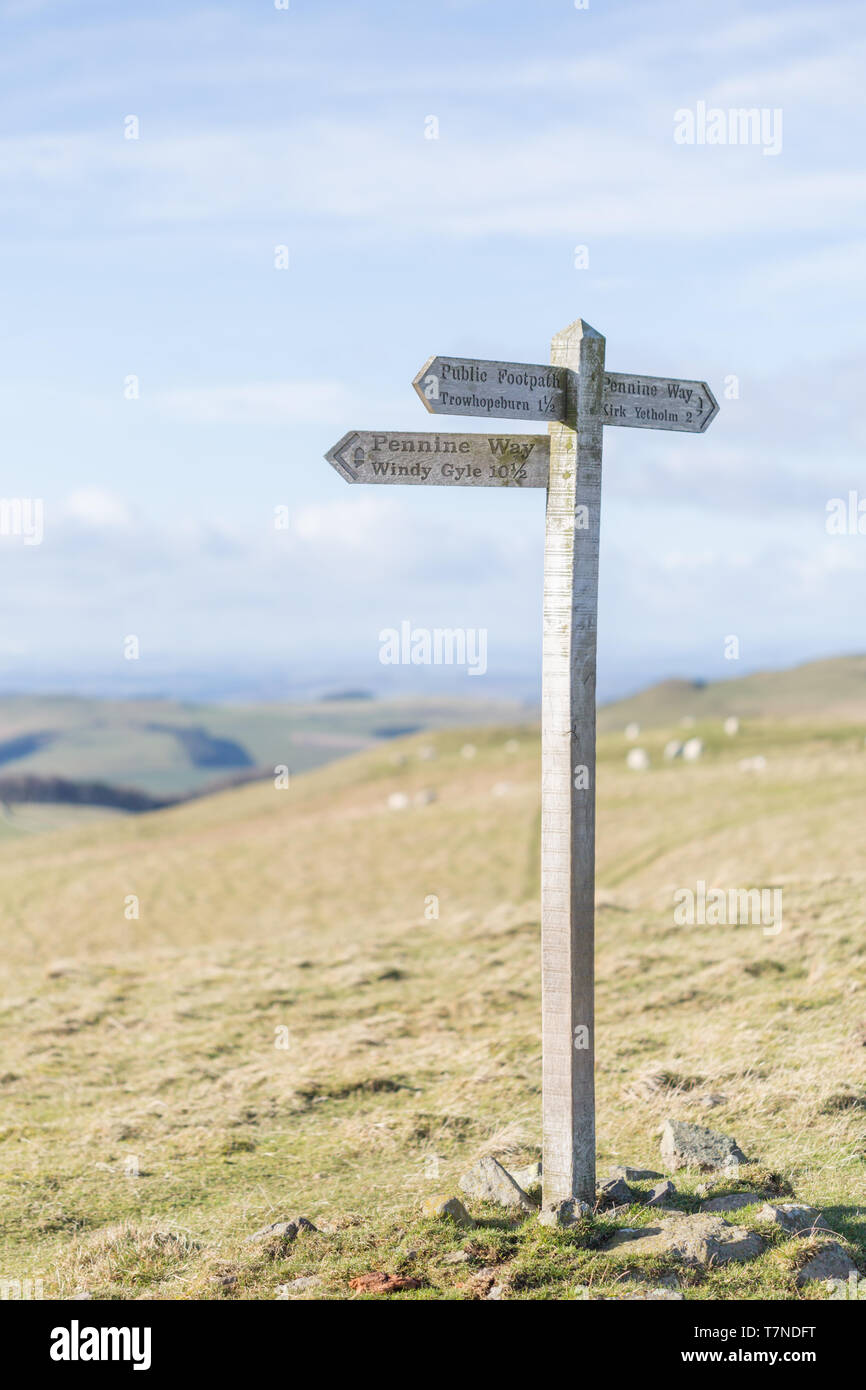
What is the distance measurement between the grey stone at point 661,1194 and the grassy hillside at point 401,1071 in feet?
0.95

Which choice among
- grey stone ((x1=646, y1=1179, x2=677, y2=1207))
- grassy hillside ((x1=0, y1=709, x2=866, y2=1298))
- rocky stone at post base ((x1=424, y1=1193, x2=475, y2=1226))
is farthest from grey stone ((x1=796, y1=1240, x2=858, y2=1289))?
rocky stone at post base ((x1=424, y1=1193, x2=475, y2=1226))

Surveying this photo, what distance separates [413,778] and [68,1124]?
5043 centimetres

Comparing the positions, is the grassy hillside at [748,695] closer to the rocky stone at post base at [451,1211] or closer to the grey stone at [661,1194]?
the grey stone at [661,1194]

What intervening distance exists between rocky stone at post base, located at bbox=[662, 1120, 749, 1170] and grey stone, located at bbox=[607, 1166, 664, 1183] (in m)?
0.29

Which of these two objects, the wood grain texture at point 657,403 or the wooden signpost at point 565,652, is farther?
the wood grain texture at point 657,403

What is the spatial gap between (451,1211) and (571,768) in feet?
12.4

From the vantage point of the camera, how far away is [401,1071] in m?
15.4

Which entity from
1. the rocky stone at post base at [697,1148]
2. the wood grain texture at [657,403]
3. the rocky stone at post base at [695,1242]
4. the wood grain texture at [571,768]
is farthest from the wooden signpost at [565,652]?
the rocky stone at post base at [697,1148]

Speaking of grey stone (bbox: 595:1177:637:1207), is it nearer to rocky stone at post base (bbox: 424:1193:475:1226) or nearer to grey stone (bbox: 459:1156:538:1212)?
grey stone (bbox: 459:1156:538:1212)

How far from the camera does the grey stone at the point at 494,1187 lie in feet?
32.2

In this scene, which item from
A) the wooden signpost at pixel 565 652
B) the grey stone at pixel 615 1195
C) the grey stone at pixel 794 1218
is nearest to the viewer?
the grey stone at pixel 794 1218

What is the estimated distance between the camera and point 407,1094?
14.5 metres
